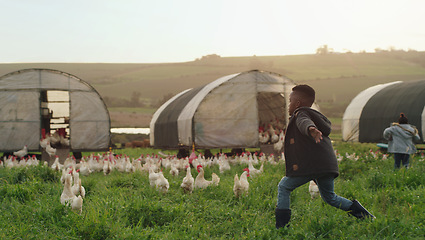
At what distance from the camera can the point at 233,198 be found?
716 centimetres

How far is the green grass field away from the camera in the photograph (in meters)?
5.00

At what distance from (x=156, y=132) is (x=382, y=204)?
65.5ft

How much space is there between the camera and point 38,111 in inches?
706

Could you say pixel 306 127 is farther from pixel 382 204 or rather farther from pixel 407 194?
pixel 407 194

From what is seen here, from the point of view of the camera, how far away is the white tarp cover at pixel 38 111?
1772 cm

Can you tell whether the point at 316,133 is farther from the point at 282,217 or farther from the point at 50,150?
the point at 50,150

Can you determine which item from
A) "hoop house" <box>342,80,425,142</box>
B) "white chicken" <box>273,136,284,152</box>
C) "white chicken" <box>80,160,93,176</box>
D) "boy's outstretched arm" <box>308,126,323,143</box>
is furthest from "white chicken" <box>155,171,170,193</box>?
"hoop house" <box>342,80,425,142</box>

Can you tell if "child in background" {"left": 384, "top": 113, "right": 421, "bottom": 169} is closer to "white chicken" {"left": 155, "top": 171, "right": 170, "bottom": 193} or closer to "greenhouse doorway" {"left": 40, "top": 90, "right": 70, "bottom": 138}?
"white chicken" {"left": 155, "top": 171, "right": 170, "bottom": 193}

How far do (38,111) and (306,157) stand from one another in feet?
52.2

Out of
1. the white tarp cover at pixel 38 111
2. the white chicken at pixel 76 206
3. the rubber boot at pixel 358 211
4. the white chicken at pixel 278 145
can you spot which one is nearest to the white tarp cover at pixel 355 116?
the white chicken at pixel 278 145

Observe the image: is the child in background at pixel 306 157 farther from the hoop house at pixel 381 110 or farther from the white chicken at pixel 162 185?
the hoop house at pixel 381 110

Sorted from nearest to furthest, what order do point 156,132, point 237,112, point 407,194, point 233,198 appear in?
point 407,194 → point 233,198 → point 237,112 → point 156,132

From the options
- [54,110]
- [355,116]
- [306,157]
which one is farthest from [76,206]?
[355,116]

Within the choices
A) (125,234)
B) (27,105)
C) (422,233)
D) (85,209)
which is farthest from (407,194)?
(27,105)
